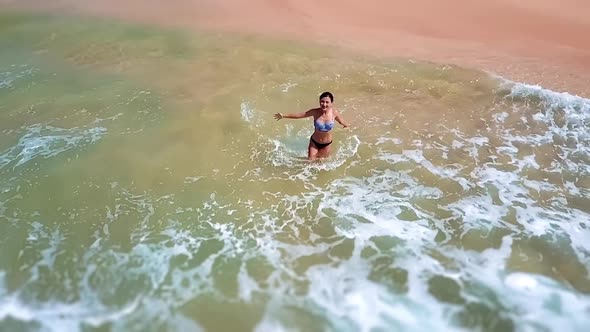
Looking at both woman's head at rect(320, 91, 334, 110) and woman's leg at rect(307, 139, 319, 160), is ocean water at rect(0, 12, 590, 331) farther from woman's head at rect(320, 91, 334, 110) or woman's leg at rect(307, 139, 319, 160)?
woman's head at rect(320, 91, 334, 110)

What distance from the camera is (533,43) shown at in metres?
10.1

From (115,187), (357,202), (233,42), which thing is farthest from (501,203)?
(233,42)

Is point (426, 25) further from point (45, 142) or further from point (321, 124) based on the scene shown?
point (45, 142)

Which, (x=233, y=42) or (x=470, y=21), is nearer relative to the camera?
(x=233, y=42)

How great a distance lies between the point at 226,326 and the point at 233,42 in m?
7.27

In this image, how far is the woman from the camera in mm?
6159

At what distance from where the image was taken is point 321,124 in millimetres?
6223

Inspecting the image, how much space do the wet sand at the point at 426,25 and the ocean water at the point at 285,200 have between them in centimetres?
80

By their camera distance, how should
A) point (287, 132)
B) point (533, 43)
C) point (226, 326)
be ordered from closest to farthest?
point (226, 326)
point (287, 132)
point (533, 43)

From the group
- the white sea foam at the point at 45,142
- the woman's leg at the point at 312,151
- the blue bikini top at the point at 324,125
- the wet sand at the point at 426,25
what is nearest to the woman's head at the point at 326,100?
the blue bikini top at the point at 324,125

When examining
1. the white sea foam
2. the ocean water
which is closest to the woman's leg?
the ocean water

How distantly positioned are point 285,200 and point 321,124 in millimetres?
1127

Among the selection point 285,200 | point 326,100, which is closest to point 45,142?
point 285,200

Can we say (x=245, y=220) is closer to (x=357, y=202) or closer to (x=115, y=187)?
(x=357, y=202)
